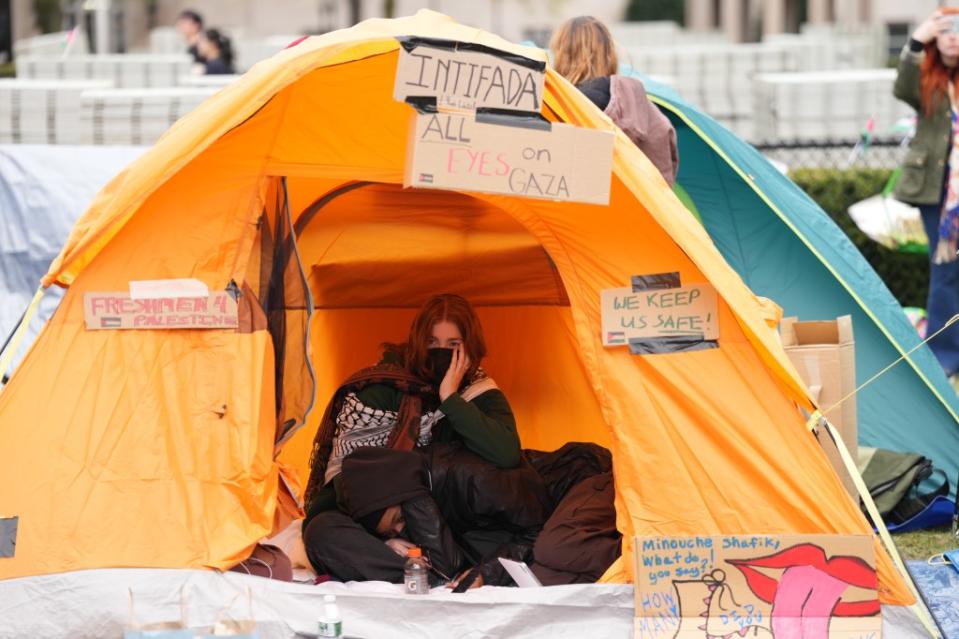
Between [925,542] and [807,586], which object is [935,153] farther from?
[807,586]

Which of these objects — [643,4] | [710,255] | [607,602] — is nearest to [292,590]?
[607,602]

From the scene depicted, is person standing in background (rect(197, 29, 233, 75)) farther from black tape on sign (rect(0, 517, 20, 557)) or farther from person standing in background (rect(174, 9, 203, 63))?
black tape on sign (rect(0, 517, 20, 557))

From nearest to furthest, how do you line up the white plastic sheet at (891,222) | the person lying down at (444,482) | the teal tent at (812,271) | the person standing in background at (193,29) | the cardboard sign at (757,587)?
the cardboard sign at (757,587), the person lying down at (444,482), the teal tent at (812,271), the white plastic sheet at (891,222), the person standing in background at (193,29)

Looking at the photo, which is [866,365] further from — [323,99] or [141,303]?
[141,303]

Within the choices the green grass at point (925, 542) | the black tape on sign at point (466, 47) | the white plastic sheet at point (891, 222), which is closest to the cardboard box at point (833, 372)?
the green grass at point (925, 542)

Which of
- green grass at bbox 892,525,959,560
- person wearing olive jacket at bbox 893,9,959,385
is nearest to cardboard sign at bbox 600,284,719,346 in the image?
green grass at bbox 892,525,959,560

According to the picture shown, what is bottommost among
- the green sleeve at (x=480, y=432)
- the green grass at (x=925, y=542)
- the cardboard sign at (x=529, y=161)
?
the green grass at (x=925, y=542)

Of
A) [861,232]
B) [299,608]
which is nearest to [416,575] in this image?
[299,608]

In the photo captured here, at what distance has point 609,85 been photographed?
16.6 feet

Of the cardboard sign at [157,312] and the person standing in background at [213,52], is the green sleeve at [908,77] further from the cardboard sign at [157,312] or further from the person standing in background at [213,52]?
the person standing in background at [213,52]

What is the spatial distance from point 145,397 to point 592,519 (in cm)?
142

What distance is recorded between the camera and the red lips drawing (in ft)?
12.6

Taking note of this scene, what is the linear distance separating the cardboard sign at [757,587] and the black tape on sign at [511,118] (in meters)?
1.20

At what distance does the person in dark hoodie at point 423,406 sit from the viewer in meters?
4.62
